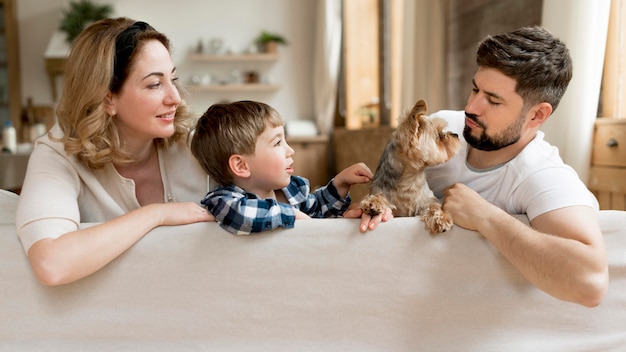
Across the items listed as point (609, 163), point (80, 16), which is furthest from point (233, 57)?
point (609, 163)

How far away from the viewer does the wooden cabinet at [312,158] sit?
6922 millimetres

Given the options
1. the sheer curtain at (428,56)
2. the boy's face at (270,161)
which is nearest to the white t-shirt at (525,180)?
the boy's face at (270,161)

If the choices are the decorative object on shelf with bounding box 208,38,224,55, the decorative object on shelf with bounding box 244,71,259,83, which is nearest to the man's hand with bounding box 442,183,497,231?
the decorative object on shelf with bounding box 244,71,259,83

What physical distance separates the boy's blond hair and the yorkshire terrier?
1.17 feet

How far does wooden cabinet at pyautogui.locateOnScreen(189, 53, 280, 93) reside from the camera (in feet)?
23.9

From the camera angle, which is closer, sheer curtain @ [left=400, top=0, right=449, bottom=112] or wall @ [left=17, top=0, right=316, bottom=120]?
sheer curtain @ [left=400, top=0, right=449, bottom=112]

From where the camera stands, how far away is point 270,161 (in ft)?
5.66

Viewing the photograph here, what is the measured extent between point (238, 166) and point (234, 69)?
602cm

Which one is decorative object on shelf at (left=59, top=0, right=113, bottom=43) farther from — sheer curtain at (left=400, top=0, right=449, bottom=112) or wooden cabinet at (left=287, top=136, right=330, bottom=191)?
sheer curtain at (left=400, top=0, right=449, bottom=112)

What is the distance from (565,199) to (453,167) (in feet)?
1.46

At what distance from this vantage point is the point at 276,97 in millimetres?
7691

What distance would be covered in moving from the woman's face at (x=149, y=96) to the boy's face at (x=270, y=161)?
1.03 ft

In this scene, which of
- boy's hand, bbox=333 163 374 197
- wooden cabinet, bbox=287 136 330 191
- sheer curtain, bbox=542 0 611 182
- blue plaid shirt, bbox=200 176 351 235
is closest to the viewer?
blue plaid shirt, bbox=200 176 351 235

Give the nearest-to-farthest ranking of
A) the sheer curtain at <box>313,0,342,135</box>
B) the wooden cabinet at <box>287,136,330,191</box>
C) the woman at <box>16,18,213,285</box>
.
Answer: the woman at <box>16,18,213,285</box> → the sheer curtain at <box>313,0,342,135</box> → the wooden cabinet at <box>287,136,330,191</box>
